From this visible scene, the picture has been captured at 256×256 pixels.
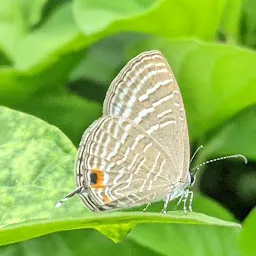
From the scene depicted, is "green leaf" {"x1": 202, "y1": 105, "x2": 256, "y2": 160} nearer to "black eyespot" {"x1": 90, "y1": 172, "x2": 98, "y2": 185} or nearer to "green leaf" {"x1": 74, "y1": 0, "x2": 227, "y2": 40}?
"green leaf" {"x1": 74, "y1": 0, "x2": 227, "y2": 40}

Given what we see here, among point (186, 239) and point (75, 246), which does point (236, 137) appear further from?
point (75, 246)

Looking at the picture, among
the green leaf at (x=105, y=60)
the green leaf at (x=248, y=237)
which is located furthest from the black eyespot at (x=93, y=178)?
the green leaf at (x=105, y=60)

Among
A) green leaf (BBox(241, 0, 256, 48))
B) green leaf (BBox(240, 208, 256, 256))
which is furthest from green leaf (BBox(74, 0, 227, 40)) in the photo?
green leaf (BBox(240, 208, 256, 256))

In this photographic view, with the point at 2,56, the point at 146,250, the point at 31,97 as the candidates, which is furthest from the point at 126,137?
the point at 2,56

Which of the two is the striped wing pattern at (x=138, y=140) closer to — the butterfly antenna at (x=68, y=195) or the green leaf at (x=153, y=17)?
the butterfly antenna at (x=68, y=195)

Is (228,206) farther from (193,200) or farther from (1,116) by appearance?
(1,116)

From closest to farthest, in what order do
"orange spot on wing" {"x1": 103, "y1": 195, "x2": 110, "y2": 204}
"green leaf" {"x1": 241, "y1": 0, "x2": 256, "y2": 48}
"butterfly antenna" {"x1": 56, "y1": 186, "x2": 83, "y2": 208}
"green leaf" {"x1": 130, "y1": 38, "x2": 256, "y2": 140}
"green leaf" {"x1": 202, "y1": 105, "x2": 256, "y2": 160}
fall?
1. "butterfly antenna" {"x1": 56, "y1": 186, "x2": 83, "y2": 208}
2. "orange spot on wing" {"x1": 103, "y1": 195, "x2": 110, "y2": 204}
3. "green leaf" {"x1": 130, "y1": 38, "x2": 256, "y2": 140}
4. "green leaf" {"x1": 202, "y1": 105, "x2": 256, "y2": 160}
5. "green leaf" {"x1": 241, "y1": 0, "x2": 256, "y2": 48}

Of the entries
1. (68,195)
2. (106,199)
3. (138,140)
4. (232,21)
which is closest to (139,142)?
(138,140)
